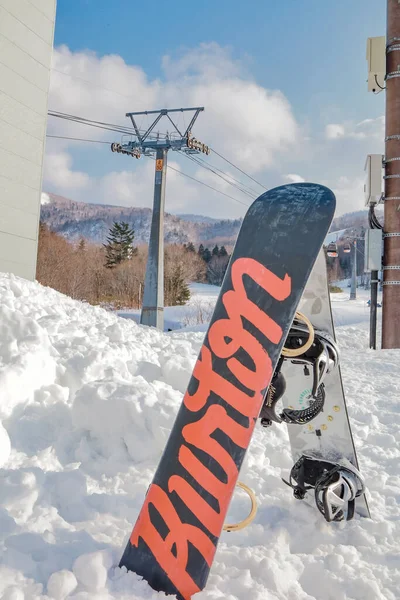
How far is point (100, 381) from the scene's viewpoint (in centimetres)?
325

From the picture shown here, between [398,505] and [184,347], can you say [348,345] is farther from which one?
[398,505]

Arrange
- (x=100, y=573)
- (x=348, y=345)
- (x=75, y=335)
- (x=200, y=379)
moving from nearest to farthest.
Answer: (x=100, y=573)
(x=200, y=379)
(x=75, y=335)
(x=348, y=345)

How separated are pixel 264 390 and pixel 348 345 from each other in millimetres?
9189

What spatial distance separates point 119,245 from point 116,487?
53.0m

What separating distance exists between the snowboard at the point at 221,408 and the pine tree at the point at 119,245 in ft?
171

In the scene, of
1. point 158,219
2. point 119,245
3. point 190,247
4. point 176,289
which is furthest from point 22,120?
point 190,247

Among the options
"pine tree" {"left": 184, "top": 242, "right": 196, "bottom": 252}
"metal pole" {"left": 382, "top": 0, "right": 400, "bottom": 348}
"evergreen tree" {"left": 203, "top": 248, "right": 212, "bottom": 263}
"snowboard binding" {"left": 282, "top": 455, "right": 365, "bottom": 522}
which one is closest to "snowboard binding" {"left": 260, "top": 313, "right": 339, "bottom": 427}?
"snowboard binding" {"left": 282, "top": 455, "right": 365, "bottom": 522}

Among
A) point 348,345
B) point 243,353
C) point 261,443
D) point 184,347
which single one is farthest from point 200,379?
point 348,345

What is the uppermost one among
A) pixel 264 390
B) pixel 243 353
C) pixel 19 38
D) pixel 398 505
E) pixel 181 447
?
pixel 19 38

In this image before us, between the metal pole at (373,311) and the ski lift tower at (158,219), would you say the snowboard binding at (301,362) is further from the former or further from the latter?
the ski lift tower at (158,219)

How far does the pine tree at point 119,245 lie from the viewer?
175 feet

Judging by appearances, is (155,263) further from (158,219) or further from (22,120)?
(22,120)

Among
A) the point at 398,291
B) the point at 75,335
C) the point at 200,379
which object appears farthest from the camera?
the point at 398,291

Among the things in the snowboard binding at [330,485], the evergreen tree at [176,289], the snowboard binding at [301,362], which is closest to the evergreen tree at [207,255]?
the evergreen tree at [176,289]
